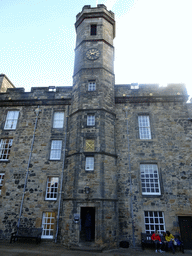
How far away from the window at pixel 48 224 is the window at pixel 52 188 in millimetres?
1131

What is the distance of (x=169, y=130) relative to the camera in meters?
14.1

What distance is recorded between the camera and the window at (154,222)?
38.3ft

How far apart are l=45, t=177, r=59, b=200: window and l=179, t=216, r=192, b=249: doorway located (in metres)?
8.96

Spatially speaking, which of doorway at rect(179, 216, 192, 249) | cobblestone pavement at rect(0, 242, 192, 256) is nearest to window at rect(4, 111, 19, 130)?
cobblestone pavement at rect(0, 242, 192, 256)

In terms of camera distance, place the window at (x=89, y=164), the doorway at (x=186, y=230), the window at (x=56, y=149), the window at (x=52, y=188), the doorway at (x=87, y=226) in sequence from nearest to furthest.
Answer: the doorway at (x=87, y=226), the doorway at (x=186, y=230), the window at (x=89, y=164), the window at (x=52, y=188), the window at (x=56, y=149)

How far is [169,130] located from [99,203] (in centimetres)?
796

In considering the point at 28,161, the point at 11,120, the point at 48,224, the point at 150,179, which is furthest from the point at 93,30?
the point at 48,224

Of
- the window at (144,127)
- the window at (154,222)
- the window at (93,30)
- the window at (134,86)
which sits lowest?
the window at (154,222)

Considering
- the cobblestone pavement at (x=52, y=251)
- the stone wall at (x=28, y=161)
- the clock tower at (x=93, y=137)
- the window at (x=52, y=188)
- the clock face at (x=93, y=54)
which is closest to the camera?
the cobblestone pavement at (x=52, y=251)

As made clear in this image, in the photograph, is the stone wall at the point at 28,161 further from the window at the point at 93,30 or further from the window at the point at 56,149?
the window at the point at 93,30

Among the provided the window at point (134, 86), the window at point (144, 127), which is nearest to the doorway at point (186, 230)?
the window at point (144, 127)

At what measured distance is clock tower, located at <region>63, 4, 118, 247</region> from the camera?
35.9 feet

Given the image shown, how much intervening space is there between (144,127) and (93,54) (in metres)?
7.87

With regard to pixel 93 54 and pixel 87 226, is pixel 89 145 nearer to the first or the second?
pixel 87 226
